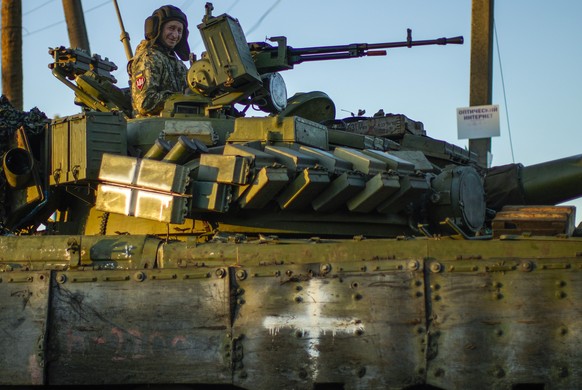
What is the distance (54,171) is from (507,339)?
5545mm

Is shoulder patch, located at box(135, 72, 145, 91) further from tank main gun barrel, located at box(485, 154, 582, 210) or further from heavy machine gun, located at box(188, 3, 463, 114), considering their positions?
tank main gun barrel, located at box(485, 154, 582, 210)

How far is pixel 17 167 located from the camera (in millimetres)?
11875

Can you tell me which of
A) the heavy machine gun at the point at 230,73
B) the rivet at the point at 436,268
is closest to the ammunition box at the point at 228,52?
the heavy machine gun at the point at 230,73

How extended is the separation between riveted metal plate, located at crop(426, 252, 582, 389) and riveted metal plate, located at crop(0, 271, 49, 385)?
362 cm

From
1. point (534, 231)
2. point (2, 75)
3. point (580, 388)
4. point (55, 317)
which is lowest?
point (580, 388)

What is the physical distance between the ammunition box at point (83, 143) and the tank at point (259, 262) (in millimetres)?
17

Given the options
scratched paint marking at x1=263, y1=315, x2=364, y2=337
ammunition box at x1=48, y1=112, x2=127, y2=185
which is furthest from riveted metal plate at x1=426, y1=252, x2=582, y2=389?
ammunition box at x1=48, y1=112, x2=127, y2=185

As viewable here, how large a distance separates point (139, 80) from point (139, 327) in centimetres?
457

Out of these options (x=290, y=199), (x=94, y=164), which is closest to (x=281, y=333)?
(x=290, y=199)

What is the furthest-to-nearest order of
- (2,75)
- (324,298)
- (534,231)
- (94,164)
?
(2,75), (94,164), (534,231), (324,298)

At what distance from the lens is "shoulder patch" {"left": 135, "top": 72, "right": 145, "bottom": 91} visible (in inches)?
526

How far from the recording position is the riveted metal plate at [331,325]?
920 cm

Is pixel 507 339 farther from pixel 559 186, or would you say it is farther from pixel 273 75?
pixel 273 75

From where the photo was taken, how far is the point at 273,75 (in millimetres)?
13594
